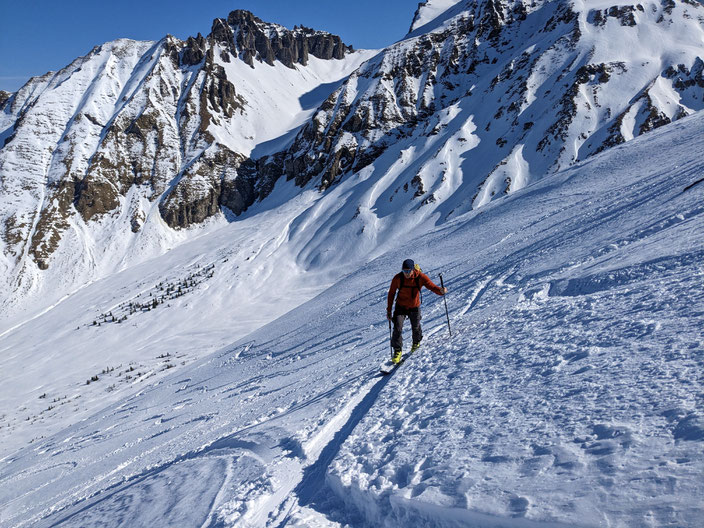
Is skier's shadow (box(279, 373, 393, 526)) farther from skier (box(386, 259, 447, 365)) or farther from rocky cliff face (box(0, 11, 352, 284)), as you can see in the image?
rocky cliff face (box(0, 11, 352, 284))

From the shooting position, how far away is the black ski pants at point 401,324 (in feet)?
31.1

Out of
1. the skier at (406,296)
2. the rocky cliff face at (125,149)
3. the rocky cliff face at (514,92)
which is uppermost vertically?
the rocky cliff face at (125,149)

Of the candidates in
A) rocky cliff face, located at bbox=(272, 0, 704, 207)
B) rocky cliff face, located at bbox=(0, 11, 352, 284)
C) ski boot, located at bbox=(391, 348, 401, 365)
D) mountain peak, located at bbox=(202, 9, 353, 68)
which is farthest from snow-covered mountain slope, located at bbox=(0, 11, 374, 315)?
ski boot, located at bbox=(391, 348, 401, 365)

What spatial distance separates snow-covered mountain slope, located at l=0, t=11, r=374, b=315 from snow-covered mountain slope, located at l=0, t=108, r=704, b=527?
86.4 metres

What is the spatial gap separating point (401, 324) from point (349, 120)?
9135 centimetres

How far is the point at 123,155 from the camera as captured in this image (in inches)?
4205

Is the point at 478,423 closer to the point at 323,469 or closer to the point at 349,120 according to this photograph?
the point at 323,469

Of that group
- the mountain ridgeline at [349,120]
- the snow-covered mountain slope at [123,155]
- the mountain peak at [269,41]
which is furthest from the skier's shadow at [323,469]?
the mountain peak at [269,41]

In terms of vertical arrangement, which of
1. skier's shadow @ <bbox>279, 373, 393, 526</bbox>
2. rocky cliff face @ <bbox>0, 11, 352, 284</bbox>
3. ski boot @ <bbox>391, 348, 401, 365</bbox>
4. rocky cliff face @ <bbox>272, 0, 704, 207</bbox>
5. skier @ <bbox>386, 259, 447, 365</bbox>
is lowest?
ski boot @ <bbox>391, 348, 401, 365</bbox>

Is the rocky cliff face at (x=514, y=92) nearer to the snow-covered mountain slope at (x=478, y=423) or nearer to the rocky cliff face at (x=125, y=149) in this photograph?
Result: the rocky cliff face at (x=125, y=149)

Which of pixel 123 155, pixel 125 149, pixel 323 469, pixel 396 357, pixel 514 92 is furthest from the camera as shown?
pixel 125 149

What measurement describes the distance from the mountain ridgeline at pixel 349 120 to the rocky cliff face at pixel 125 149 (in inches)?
15.8

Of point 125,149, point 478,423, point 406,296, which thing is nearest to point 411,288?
point 406,296

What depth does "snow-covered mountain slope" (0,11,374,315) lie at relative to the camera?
3519 inches
